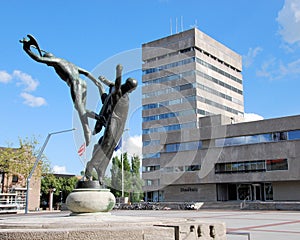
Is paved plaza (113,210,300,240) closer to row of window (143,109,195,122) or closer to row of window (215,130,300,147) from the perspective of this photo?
row of window (215,130,300,147)

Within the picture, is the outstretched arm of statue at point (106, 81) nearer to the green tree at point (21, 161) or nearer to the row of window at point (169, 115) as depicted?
the green tree at point (21, 161)

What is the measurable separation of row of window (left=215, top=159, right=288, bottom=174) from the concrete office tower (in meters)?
25.3

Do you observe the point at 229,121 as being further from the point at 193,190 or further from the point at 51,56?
the point at 51,56

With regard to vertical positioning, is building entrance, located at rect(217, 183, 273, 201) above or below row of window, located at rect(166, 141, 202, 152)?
below

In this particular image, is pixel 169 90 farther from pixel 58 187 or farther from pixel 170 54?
pixel 58 187

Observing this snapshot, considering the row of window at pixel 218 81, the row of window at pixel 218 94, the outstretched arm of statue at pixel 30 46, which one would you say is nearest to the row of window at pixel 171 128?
the row of window at pixel 218 94

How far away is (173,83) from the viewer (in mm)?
79375

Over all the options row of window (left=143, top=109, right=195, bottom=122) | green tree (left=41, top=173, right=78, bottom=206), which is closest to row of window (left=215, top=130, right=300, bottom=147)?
row of window (left=143, top=109, right=195, bottom=122)

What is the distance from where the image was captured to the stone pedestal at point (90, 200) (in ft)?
31.2

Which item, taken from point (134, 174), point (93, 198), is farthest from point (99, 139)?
point (134, 174)

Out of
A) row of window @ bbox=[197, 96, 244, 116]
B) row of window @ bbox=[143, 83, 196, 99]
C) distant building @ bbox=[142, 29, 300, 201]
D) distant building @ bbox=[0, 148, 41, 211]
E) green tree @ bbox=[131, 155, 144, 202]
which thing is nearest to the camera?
distant building @ bbox=[142, 29, 300, 201]

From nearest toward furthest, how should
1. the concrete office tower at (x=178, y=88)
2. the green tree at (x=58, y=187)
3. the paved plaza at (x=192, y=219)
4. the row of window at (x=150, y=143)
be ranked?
1. the paved plaza at (x=192, y=219)
2. the green tree at (x=58, y=187)
3. the concrete office tower at (x=178, y=88)
4. the row of window at (x=150, y=143)

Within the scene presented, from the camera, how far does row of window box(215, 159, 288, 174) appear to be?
44.0 meters

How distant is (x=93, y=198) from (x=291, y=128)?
3877cm
